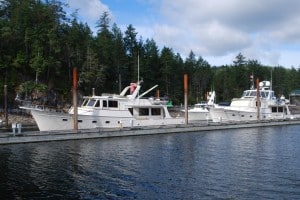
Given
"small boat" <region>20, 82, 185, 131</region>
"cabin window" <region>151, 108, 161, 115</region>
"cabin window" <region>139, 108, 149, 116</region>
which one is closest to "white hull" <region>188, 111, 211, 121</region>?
"small boat" <region>20, 82, 185, 131</region>

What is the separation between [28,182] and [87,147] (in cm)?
1310

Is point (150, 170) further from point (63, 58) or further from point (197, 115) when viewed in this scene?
point (63, 58)

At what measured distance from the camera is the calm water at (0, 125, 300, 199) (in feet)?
65.6

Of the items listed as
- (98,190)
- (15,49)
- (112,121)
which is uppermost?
(15,49)

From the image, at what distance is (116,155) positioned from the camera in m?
30.7

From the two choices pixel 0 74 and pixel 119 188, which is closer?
pixel 119 188

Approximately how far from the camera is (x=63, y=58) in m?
78.8

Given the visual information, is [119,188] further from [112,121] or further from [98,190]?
[112,121]

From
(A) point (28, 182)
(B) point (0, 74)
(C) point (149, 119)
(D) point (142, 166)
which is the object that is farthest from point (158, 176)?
(B) point (0, 74)

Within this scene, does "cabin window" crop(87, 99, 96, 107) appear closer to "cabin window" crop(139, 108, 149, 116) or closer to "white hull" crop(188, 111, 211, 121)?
"cabin window" crop(139, 108, 149, 116)

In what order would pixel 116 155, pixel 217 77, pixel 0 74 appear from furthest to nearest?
pixel 217 77 → pixel 0 74 → pixel 116 155

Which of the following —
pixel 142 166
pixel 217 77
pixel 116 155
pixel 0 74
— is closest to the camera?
pixel 142 166

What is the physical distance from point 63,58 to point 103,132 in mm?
40688

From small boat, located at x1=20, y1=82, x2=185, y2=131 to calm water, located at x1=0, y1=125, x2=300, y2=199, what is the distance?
5835mm
